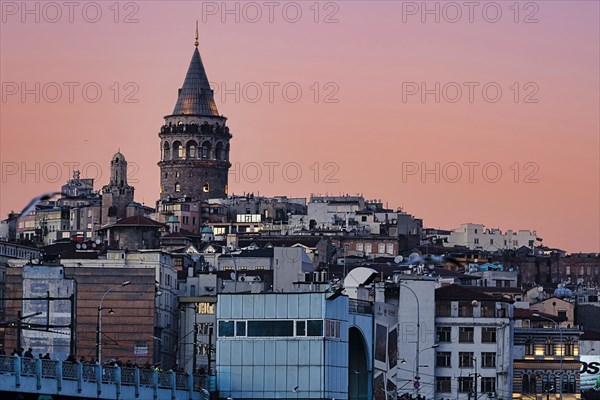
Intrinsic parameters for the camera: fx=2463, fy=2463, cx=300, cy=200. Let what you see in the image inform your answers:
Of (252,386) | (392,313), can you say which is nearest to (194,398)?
(252,386)

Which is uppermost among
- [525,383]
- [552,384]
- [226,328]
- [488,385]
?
[226,328]

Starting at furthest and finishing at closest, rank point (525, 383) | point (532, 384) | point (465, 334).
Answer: point (532, 384) → point (525, 383) → point (465, 334)

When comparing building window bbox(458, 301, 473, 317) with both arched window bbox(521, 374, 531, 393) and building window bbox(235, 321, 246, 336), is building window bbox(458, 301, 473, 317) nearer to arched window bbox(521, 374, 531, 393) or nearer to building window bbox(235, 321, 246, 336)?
arched window bbox(521, 374, 531, 393)

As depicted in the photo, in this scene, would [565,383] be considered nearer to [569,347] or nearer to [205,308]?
[569,347]

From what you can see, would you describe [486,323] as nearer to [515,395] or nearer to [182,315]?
[515,395]

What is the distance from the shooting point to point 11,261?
192m

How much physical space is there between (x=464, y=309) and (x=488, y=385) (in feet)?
18.0

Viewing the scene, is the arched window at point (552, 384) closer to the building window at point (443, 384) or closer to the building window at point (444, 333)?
the building window at point (444, 333)

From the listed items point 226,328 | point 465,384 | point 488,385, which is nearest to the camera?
point 226,328

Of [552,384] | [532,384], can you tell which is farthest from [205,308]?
[552,384]

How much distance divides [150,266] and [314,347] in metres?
55.0

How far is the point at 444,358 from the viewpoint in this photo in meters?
166

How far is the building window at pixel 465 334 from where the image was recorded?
166500 millimetres

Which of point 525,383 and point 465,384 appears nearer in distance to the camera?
point 465,384
